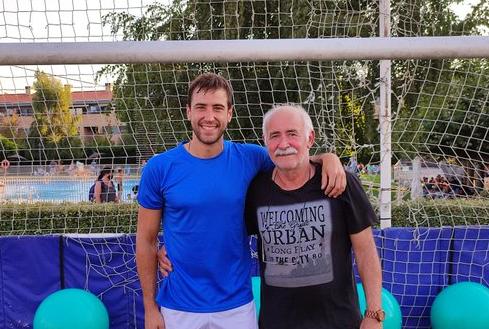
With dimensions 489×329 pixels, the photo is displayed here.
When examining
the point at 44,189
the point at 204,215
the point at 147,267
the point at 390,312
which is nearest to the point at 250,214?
the point at 204,215

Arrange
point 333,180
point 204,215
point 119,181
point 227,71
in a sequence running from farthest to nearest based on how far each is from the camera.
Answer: point 119,181 < point 227,71 < point 204,215 < point 333,180

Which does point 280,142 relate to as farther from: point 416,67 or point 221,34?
point 221,34

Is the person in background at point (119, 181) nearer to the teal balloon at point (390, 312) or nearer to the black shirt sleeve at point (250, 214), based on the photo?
the teal balloon at point (390, 312)

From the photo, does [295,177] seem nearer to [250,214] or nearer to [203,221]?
[250,214]

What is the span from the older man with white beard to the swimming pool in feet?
15.5

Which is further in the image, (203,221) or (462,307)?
(462,307)

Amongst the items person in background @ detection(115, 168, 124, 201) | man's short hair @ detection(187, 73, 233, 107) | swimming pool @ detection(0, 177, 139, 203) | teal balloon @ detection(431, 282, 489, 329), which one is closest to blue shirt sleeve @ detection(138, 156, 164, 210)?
man's short hair @ detection(187, 73, 233, 107)

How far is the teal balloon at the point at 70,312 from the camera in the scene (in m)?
4.08

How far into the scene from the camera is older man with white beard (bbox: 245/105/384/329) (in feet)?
6.89

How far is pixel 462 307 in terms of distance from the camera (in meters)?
4.12

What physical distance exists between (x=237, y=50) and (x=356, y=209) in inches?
47.3

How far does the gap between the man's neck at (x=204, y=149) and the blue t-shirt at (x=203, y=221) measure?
0.02m

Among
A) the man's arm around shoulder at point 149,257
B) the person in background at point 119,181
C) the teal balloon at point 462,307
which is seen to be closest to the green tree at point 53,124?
the person in background at point 119,181

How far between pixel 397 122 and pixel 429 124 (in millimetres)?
272
